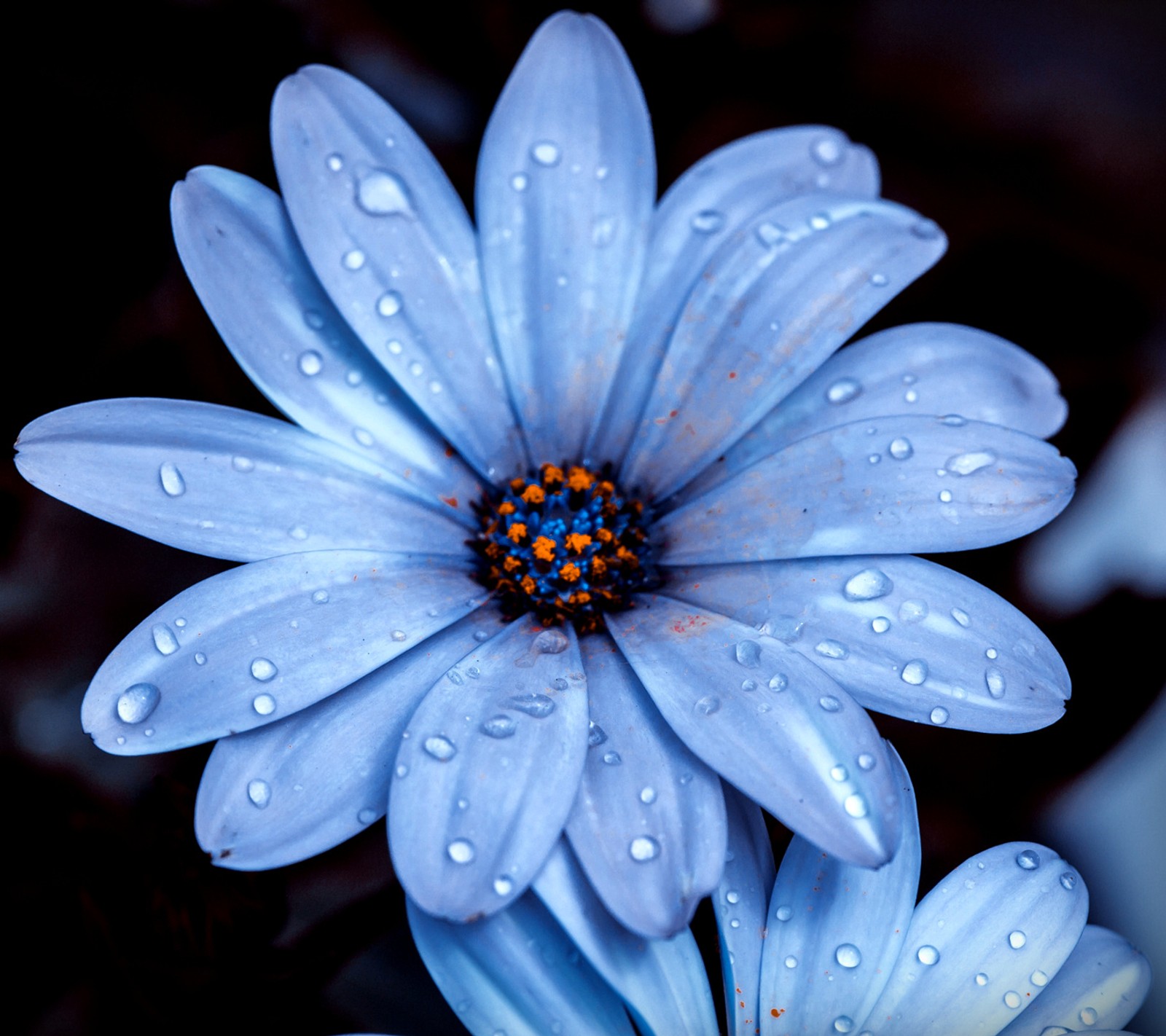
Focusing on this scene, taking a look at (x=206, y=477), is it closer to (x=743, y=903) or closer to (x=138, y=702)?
(x=138, y=702)

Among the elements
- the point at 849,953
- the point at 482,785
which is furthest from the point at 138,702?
the point at 849,953

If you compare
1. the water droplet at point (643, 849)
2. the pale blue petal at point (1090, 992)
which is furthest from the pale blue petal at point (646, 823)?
the pale blue petal at point (1090, 992)

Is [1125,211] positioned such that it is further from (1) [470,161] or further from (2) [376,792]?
(2) [376,792]

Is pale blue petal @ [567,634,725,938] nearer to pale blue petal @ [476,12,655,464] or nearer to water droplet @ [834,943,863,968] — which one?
water droplet @ [834,943,863,968]

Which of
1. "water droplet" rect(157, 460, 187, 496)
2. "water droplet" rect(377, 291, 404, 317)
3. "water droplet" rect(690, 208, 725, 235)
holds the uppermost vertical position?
"water droplet" rect(690, 208, 725, 235)

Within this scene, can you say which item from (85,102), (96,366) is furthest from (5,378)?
(85,102)

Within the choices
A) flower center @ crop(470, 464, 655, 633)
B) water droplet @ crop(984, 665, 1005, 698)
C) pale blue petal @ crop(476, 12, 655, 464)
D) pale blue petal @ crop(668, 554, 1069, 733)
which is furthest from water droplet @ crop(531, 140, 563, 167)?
water droplet @ crop(984, 665, 1005, 698)
